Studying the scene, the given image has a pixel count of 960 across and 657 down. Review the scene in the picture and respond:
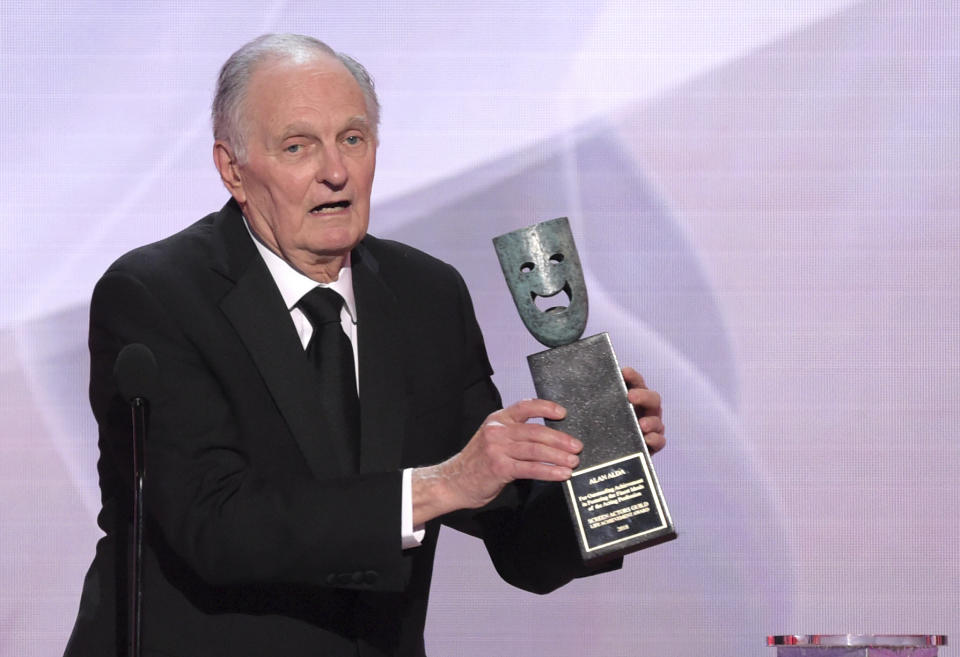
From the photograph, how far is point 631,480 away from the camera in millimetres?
1911

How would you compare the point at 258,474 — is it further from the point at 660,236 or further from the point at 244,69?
the point at 660,236

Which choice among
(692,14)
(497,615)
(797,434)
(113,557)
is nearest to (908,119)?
(692,14)

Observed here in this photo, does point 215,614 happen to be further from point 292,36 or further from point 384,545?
point 292,36

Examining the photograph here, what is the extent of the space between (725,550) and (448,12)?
1497mm

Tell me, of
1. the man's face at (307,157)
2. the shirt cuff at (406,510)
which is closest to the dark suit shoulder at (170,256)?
the man's face at (307,157)

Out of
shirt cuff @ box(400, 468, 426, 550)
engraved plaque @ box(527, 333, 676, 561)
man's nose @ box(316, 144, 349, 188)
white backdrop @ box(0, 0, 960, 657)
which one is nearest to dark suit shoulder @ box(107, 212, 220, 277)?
man's nose @ box(316, 144, 349, 188)

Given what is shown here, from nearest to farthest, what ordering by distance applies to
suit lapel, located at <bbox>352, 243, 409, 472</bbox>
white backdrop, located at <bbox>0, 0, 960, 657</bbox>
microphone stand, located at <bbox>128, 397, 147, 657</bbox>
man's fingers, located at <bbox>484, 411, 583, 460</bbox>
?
microphone stand, located at <bbox>128, 397, 147, 657</bbox> → man's fingers, located at <bbox>484, 411, 583, 460</bbox> → suit lapel, located at <bbox>352, 243, 409, 472</bbox> → white backdrop, located at <bbox>0, 0, 960, 657</bbox>

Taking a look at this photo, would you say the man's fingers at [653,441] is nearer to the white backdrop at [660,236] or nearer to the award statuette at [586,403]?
the award statuette at [586,403]

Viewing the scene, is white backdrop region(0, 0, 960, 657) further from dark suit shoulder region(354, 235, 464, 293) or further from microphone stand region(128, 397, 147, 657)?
microphone stand region(128, 397, 147, 657)

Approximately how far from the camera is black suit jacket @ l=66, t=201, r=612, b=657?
6.42 ft

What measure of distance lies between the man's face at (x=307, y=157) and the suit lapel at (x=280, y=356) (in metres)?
0.10

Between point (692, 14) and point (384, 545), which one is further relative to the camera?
point (692, 14)

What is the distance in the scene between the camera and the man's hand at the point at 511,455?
1.86 m

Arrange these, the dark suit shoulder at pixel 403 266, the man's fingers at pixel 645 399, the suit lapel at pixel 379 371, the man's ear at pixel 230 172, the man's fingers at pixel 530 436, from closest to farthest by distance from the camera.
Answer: the man's fingers at pixel 530 436
the man's fingers at pixel 645 399
the suit lapel at pixel 379 371
the man's ear at pixel 230 172
the dark suit shoulder at pixel 403 266
